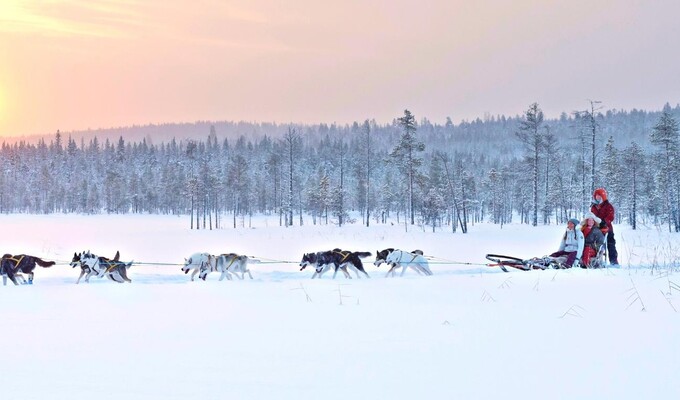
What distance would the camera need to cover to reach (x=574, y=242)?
11.6 metres

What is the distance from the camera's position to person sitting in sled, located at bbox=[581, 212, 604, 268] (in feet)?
37.5

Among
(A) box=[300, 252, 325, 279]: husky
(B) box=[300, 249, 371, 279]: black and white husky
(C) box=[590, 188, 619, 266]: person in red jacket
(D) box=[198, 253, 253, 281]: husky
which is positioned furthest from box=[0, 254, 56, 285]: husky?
(C) box=[590, 188, 619, 266]: person in red jacket

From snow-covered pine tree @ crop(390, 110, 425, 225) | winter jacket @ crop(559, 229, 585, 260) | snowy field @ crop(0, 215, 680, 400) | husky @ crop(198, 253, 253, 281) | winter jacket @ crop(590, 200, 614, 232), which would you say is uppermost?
snow-covered pine tree @ crop(390, 110, 425, 225)

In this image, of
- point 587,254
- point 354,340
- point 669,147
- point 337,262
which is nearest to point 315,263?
point 337,262

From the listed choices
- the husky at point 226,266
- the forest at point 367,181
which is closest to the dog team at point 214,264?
the husky at point 226,266

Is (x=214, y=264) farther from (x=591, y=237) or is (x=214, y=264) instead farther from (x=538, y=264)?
(x=591, y=237)

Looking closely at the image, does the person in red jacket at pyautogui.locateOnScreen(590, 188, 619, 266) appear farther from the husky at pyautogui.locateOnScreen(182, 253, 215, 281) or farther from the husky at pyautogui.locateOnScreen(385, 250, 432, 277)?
the husky at pyautogui.locateOnScreen(182, 253, 215, 281)

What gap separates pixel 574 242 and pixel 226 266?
25.8 ft

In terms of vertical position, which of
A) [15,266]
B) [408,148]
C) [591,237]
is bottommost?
[15,266]

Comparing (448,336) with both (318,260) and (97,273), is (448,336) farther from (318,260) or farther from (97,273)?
(97,273)

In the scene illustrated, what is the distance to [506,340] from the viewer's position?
187 inches

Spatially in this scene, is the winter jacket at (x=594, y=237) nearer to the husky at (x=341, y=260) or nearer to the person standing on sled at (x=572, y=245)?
the person standing on sled at (x=572, y=245)

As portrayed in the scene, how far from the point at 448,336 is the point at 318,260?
22.3ft

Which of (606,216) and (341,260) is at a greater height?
(606,216)
